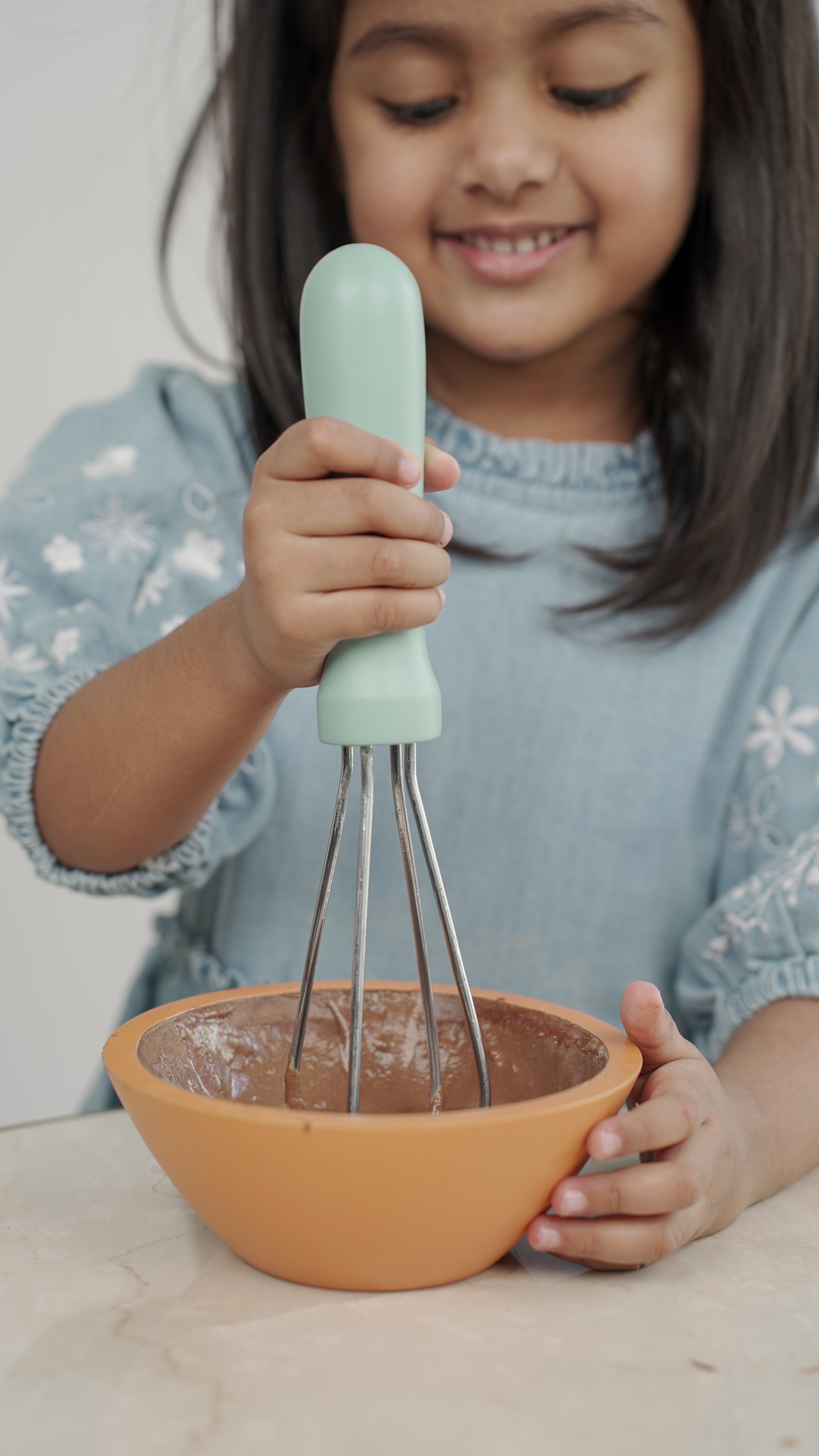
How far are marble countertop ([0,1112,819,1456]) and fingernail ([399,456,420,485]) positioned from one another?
0.18 m

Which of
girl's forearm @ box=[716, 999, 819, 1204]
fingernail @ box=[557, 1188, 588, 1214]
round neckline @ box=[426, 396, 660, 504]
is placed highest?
round neckline @ box=[426, 396, 660, 504]

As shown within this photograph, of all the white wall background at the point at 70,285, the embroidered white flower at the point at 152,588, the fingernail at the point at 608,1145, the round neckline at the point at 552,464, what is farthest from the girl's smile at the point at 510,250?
the white wall background at the point at 70,285

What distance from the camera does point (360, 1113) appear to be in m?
0.40

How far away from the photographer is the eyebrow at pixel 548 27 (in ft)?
1.74

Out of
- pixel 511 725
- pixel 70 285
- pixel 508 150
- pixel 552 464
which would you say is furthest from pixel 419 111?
pixel 70 285

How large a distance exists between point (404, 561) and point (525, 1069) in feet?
0.53

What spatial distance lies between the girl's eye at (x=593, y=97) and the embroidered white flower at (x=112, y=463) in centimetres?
27

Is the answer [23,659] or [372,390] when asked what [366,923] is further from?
[23,659]

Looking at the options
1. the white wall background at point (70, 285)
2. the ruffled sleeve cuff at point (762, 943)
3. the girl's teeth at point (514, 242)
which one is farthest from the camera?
the white wall background at point (70, 285)

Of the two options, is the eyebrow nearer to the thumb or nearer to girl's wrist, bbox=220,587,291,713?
girl's wrist, bbox=220,587,291,713

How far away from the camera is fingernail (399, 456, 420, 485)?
0.32 metres

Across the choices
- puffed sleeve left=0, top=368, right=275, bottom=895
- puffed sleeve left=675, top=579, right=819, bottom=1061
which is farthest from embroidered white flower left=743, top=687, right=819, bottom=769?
puffed sleeve left=0, top=368, right=275, bottom=895

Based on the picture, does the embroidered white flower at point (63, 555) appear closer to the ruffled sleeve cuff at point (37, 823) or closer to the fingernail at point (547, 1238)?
the ruffled sleeve cuff at point (37, 823)

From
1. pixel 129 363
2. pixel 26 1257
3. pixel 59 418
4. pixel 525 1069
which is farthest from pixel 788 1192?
pixel 129 363
